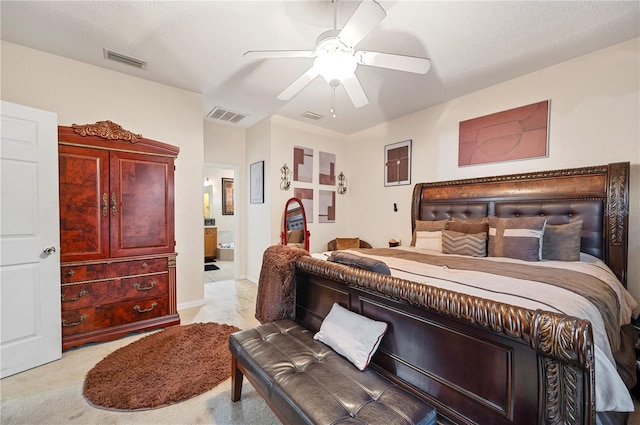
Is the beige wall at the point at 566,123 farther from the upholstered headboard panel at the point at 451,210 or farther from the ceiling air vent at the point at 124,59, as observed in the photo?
the ceiling air vent at the point at 124,59

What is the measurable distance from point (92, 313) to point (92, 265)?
0.47 m

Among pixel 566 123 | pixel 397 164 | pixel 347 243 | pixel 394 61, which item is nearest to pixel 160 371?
pixel 394 61

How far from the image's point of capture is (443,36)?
2.26 meters

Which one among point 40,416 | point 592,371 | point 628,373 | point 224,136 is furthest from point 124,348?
point 628,373

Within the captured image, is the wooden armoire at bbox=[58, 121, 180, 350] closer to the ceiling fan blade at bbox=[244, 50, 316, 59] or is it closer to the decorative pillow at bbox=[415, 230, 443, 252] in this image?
the ceiling fan blade at bbox=[244, 50, 316, 59]

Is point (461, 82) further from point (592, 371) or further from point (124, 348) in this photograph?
point (124, 348)

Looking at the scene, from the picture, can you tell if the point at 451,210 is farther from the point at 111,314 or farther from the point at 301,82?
the point at 111,314

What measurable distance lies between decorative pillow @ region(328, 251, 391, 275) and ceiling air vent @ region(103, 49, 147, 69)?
2.94 meters

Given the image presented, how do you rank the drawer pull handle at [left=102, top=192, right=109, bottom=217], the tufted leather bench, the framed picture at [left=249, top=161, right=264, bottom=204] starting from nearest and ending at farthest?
the tufted leather bench → the drawer pull handle at [left=102, top=192, right=109, bottom=217] → the framed picture at [left=249, top=161, right=264, bottom=204]

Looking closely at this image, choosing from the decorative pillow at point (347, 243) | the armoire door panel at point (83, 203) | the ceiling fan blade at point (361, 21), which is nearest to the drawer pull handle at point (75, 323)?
the armoire door panel at point (83, 203)

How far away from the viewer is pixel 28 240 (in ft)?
7.07

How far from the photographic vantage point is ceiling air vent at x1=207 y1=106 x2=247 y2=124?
4055 millimetres

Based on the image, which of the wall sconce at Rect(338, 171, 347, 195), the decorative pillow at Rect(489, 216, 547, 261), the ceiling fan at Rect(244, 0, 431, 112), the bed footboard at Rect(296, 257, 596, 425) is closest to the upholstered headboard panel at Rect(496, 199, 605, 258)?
the decorative pillow at Rect(489, 216, 547, 261)

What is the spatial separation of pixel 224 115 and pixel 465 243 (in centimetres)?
397
